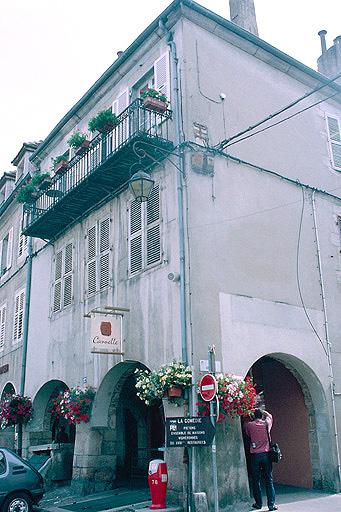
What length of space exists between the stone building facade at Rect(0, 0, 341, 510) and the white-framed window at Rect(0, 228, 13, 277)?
6.29 metres

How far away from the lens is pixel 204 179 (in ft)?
36.4

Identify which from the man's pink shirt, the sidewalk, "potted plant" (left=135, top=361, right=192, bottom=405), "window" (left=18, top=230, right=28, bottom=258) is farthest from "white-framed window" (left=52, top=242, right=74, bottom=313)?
the man's pink shirt

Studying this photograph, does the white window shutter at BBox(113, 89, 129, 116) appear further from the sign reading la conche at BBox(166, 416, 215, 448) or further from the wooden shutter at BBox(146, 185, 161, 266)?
the sign reading la conche at BBox(166, 416, 215, 448)

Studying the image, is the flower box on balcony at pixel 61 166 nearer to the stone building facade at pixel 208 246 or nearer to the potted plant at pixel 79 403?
the stone building facade at pixel 208 246

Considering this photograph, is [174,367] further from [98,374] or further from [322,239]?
[322,239]

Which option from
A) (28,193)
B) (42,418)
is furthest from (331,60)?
(42,418)

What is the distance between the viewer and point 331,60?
1645 centimetres

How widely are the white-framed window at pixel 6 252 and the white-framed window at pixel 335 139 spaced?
12263 mm

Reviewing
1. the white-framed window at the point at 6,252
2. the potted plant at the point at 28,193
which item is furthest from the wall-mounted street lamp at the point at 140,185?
the white-framed window at the point at 6,252

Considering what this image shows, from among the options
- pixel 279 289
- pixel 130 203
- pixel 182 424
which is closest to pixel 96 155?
pixel 130 203

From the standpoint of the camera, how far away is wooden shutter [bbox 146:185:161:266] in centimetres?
1125

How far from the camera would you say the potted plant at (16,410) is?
1545 centimetres

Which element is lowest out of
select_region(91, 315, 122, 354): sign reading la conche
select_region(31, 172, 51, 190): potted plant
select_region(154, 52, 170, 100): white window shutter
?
select_region(91, 315, 122, 354): sign reading la conche

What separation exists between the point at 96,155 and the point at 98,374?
5154mm
